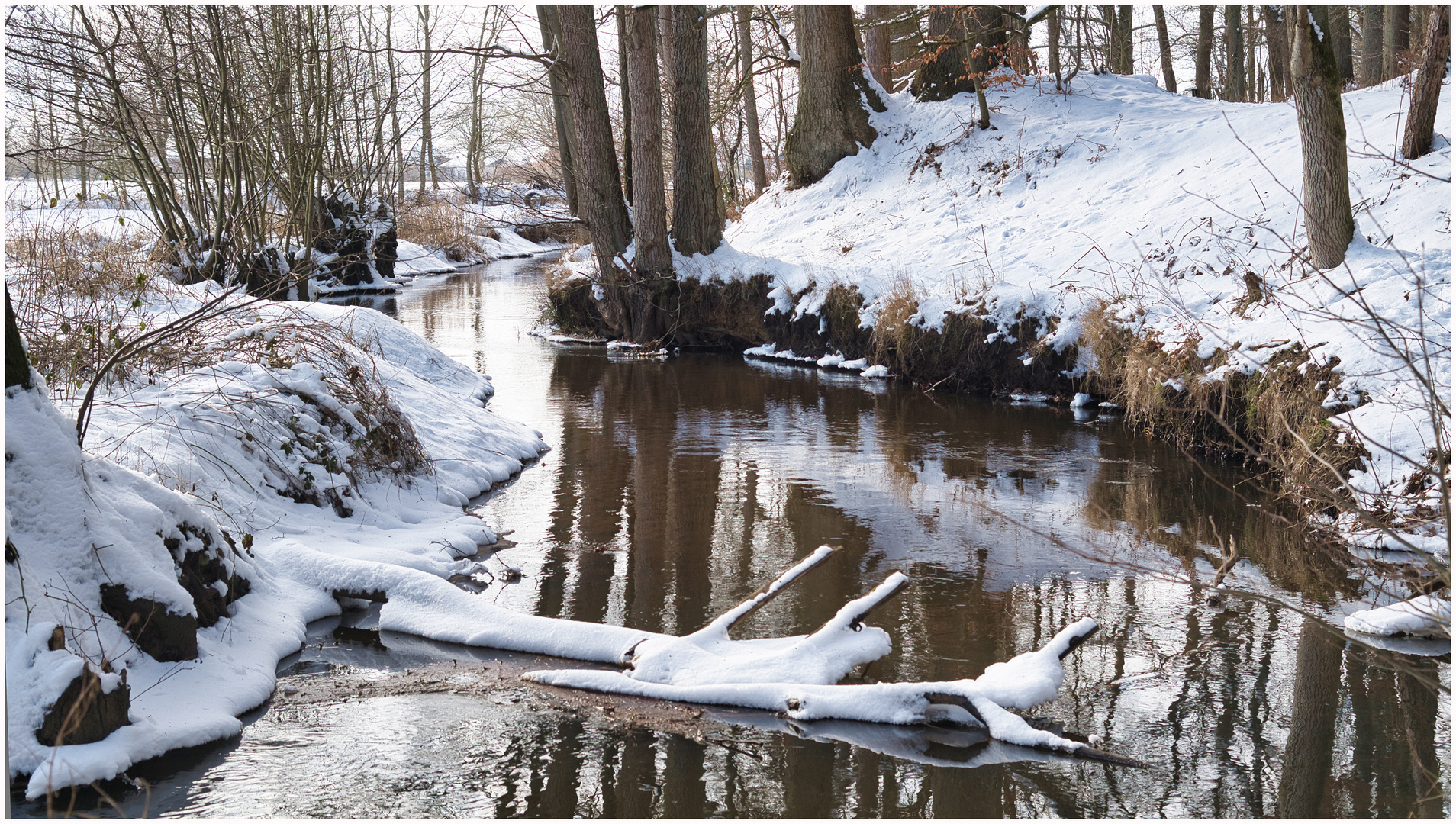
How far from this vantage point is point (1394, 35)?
15.6 meters

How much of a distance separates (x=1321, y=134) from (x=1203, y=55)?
13272 mm

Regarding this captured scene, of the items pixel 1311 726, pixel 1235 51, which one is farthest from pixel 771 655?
pixel 1235 51

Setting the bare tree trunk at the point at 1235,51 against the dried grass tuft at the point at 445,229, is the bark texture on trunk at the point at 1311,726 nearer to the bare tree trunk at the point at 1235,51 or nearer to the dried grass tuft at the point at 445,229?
the bare tree trunk at the point at 1235,51

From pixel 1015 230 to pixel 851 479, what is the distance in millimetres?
Answer: 7069

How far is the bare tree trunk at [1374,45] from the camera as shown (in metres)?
16.7

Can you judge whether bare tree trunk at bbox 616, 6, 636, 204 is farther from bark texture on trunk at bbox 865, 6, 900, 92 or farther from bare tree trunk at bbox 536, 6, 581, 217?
bark texture on trunk at bbox 865, 6, 900, 92

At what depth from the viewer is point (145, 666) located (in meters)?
4.20

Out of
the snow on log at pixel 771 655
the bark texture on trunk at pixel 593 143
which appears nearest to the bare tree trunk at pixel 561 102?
the bark texture on trunk at pixel 593 143

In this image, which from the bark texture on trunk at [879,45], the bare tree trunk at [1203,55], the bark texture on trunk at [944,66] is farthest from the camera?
the bare tree trunk at [1203,55]

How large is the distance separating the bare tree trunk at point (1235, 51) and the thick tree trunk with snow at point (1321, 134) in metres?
13.4

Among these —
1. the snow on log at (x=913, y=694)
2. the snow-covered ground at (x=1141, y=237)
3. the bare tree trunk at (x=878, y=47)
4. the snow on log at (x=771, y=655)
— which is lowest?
the snow on log at (x=913, y=694)

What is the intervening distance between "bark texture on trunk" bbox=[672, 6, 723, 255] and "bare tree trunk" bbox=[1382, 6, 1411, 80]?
10102 millimetres

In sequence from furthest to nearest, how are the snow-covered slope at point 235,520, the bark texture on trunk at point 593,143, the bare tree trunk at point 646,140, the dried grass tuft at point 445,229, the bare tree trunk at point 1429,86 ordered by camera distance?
the dried grass tuft at point 445,229
the bark texture on trunk at point 593,143
the bare tree trunk at point 646,140
the bare tree trunk at point 1429,86
the snow-covered slope at point 235,520

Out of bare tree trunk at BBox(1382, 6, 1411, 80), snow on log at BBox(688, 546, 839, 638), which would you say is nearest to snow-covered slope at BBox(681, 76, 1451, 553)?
bare tree trunk at BBox(1382, 6, 1411, 80)
